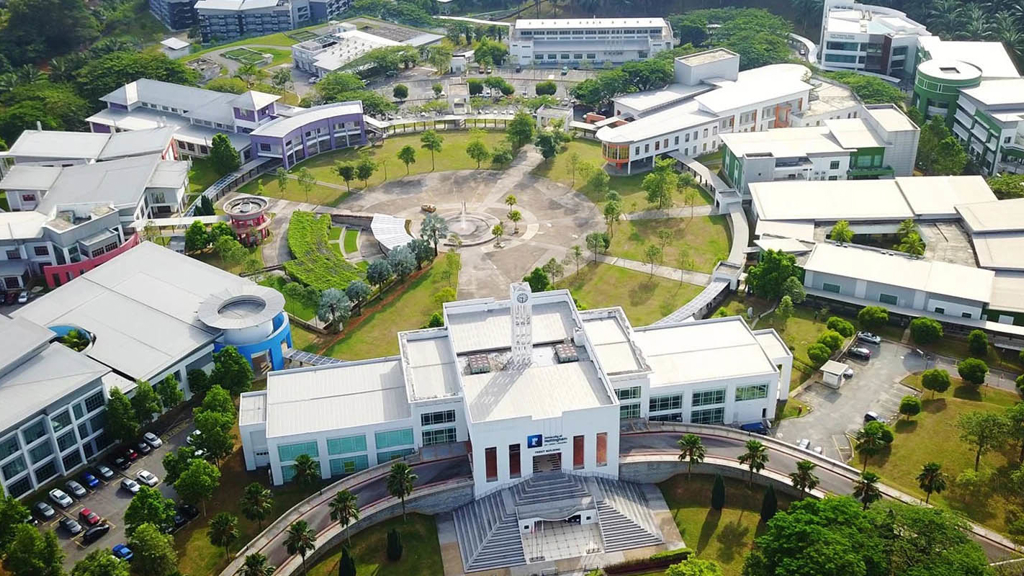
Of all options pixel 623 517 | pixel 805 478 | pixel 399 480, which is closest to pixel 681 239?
pixel 805 478

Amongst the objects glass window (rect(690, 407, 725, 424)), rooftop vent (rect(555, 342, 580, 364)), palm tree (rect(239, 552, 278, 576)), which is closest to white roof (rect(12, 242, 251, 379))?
palm tree (rect(239, 552, 278, 576))

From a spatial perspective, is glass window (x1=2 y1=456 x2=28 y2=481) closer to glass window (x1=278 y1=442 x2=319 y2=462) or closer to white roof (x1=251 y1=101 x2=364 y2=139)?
glass window (x1=278 y1=442 x2=319 y2=462)

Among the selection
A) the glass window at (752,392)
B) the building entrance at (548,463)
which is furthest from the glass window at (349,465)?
the glass window at (752,392)

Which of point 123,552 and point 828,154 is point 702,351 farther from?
point 828,154

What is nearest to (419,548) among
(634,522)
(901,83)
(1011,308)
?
(634,522)

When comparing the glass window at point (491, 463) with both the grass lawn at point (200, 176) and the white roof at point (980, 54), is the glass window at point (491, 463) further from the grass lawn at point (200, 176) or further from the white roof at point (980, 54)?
the white roof at point (980, 54)
